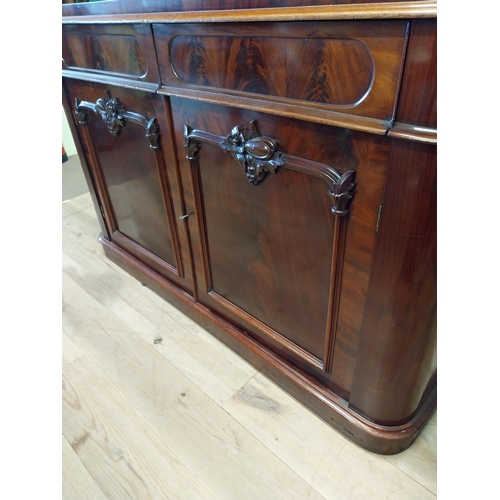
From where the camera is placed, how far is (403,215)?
566mm

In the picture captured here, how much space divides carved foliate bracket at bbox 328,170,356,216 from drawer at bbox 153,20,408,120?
10 centimetres

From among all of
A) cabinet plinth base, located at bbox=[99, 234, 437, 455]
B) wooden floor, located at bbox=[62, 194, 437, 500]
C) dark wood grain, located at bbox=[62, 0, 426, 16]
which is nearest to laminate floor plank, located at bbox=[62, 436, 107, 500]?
wooden floor, located at bbox=[62, 194, 437, 500]

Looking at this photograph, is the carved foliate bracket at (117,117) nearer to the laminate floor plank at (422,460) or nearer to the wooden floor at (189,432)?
the wooden floor at (189,432)

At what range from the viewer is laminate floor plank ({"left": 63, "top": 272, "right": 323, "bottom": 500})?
0.83m

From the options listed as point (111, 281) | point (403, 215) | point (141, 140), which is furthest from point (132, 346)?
point (403, 215)

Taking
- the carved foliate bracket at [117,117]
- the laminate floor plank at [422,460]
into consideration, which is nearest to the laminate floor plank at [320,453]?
the laminate floor plank at [422,460]

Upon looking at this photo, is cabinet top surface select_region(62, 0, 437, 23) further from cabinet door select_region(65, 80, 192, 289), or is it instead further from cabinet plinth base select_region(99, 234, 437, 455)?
cabinet plinth base select_region(99, 234, 437, 455)

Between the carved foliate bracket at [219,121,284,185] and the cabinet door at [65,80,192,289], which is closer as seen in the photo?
the carved foliate bracket at [219,121,284,185]

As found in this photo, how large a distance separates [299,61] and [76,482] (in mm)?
979

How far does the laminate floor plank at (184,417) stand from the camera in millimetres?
833

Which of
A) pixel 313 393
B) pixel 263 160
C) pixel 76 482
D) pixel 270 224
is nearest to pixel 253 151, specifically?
pixel 263 160

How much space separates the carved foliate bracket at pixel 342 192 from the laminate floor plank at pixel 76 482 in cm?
79
